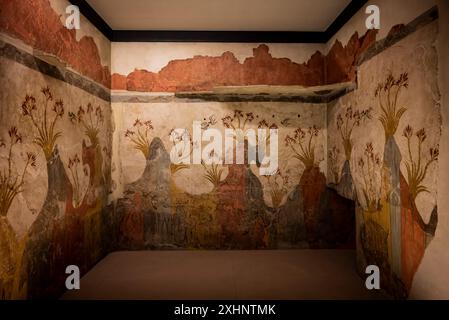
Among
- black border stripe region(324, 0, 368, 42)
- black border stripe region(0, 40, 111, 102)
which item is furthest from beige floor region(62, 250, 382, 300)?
black border stripe region(324, 0, 368, 42)

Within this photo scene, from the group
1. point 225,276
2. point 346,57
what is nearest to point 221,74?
point 346,57

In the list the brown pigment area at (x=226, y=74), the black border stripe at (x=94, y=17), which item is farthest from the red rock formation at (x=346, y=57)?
the black border stripe at (x=94, y=17)

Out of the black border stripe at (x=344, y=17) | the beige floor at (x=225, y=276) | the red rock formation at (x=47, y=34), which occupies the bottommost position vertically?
the beige floor at (x=225, y=276)

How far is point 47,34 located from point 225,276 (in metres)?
2.25

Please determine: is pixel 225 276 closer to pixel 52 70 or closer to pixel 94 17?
pixel 52 70

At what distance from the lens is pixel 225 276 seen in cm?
253

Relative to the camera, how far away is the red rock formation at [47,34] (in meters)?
1.70

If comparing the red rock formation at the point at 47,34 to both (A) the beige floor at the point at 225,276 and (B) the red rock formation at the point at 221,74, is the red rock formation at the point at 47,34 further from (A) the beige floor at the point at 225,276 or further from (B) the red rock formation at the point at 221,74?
(A) the beige floor at the point at 225,276

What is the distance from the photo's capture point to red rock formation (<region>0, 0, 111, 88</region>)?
→ 1702 mm

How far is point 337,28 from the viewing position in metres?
2.95

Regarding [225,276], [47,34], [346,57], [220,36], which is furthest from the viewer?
[220,36]

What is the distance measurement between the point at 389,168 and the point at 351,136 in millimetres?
661

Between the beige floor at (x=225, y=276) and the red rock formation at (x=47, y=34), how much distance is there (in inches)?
69.5
